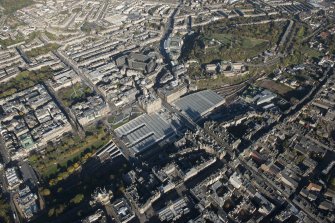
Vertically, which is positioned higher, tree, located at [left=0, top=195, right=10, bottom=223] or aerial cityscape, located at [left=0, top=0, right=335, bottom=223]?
aerial cityscape, located at [left=0, top=0, right=335, bottom=223]

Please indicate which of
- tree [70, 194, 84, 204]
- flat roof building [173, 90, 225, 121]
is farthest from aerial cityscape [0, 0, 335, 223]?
flat roof building [173, 90, 225, 121]

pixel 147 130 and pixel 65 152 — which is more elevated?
pixel 147 130

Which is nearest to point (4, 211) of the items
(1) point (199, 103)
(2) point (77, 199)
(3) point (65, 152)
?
(2) point (77, 199)

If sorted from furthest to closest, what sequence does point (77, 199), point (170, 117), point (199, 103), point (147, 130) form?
point (199, 103)
point (170, 117)
point (147, 130)
point (77, 199)

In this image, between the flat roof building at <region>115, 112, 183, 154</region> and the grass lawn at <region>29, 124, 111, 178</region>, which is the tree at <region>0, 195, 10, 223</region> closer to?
the grass lawn at <region>29, 124, 111, 178</region>

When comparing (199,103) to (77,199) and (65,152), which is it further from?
(77,199)

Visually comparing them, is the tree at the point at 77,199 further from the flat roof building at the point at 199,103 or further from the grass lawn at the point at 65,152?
the flat roof building at the point at 199,103

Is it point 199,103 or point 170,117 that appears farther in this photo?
point 199,103

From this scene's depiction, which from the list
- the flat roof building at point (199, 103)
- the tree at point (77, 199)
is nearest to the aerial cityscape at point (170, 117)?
the tree at point (77, 199)
